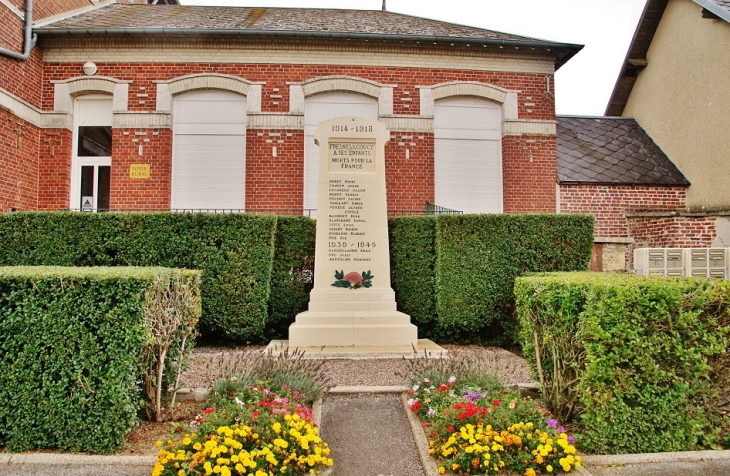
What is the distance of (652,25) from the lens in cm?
1487

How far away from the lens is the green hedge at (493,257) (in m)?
7.52

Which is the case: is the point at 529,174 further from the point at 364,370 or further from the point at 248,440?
the point at 248,440

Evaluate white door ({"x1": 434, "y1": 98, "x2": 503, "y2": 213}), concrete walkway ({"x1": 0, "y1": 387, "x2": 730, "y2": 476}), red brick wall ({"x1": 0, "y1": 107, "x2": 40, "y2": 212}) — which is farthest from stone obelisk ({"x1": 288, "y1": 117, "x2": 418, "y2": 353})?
red brick wall ({"x1": 0, "y1": 107, "x2": 40, "y2": 212})

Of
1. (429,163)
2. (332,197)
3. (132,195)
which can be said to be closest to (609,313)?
(332,197)

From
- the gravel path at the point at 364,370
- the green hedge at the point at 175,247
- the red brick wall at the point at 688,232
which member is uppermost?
the red brick wall at the point at 688,232

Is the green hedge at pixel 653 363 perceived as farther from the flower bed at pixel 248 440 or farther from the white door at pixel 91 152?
the white door at pixel 91 152

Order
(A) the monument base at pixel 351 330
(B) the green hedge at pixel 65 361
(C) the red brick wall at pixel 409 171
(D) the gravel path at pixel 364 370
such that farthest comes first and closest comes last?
(C) the red brick wall at pixel 409 171
(A) the monument base at pixel 351 330
(D) the gravel path at pixel 364 370
(B) the green hedge at pixel 65 361

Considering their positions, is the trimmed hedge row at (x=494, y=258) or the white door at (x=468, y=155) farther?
the white door at (x=468, y=155)

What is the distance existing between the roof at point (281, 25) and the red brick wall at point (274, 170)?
2.44 metres

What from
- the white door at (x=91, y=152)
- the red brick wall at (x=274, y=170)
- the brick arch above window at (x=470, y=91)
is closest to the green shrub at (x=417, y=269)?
the red brick wall at (x=274, y=170)

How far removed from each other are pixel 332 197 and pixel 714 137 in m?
10.3

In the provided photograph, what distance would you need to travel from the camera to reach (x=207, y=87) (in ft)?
40.4

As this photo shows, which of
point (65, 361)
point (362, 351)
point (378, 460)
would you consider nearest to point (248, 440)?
point (378, 460)

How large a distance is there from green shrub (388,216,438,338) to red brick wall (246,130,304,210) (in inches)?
191
